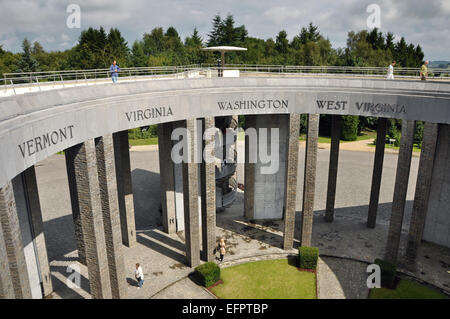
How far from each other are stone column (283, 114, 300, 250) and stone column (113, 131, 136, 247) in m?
10.8

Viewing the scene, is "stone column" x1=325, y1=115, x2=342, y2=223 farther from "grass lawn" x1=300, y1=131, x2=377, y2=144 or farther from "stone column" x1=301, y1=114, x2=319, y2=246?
"grass lawn" x1=300, y1=131, x2=377, y2=144

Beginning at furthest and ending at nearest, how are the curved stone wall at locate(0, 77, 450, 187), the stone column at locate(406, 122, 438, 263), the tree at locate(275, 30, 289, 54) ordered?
1. the tree at locate(275, 30, 289, 54)
2. the stone column at locate(406, 122, 438, 263)
3. the curved stone wall at locate(0, 77, 450, 187)

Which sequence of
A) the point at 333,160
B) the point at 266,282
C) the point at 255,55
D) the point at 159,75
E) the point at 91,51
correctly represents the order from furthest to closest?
the point at 255,55 → the point at 91,51 → the point at 333,160 → the point at 159,75 → the point at 266,282

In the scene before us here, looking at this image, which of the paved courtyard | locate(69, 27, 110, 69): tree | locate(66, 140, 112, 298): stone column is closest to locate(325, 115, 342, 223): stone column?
the paved courtyard

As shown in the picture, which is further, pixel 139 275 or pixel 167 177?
pixel 167 177

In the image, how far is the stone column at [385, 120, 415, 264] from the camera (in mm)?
A: 19500

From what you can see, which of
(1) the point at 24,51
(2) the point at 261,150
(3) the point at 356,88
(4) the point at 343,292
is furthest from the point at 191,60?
(4) the point at 343,292

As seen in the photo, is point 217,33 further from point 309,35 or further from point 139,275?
point 139,275

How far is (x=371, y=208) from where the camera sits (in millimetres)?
26141

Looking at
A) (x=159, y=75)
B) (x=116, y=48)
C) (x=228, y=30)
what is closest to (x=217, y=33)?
(x=228, y=30)

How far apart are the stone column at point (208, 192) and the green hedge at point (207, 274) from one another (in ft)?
7.14

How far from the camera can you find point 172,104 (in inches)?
736

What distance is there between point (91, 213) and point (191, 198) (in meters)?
6.55
